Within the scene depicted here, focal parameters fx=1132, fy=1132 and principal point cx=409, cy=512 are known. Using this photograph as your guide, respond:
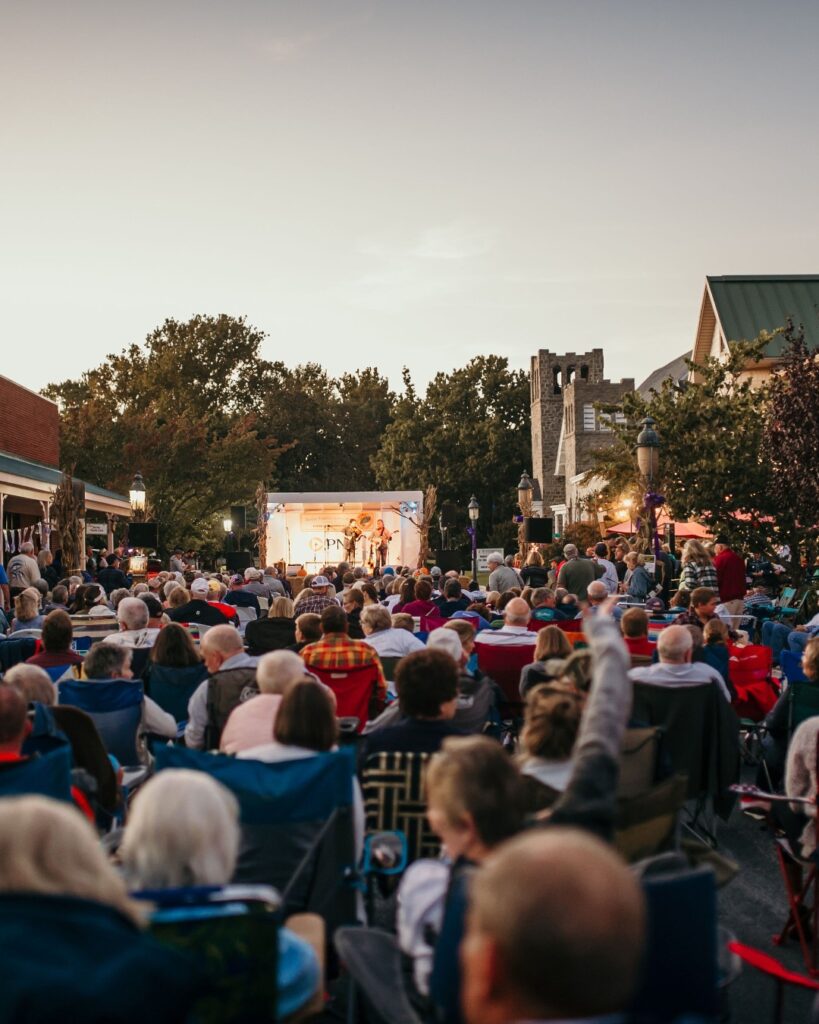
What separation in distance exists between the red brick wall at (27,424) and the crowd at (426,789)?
64.3ft

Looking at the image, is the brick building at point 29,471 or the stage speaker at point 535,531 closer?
the stage speaker at point 535,531

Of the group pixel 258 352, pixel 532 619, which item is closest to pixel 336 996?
pixel 532 619

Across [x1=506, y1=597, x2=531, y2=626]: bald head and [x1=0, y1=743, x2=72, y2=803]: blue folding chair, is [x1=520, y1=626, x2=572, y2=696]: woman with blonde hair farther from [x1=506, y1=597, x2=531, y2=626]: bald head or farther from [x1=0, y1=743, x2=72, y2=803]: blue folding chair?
[x1=0, y1=743, x2=72, y2=803]: blue folding chair

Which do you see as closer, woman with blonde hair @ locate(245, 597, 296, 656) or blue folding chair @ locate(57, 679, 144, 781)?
blue folding chair @ locate(57, 679, 144, 781)

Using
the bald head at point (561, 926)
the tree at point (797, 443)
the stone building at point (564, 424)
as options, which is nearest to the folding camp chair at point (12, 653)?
the bald head at point (561, 926)

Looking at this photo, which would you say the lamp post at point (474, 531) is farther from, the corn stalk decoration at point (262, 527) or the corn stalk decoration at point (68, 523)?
the corn stalk decoration at point (68, 523)

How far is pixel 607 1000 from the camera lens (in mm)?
1596

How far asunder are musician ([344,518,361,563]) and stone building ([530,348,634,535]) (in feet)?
85.3

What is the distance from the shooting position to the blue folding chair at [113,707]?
5.96 meters

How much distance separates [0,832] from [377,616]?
617 cm

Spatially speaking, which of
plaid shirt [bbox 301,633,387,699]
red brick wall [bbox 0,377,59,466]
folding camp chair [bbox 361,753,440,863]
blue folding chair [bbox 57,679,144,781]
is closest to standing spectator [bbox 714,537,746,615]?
plaid shirt [bbox 301,633,387,699]

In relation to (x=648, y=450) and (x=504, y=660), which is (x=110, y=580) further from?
(x=504, y=660)

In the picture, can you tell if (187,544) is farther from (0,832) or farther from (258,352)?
(0,832)

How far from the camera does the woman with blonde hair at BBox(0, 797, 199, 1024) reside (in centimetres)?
199
